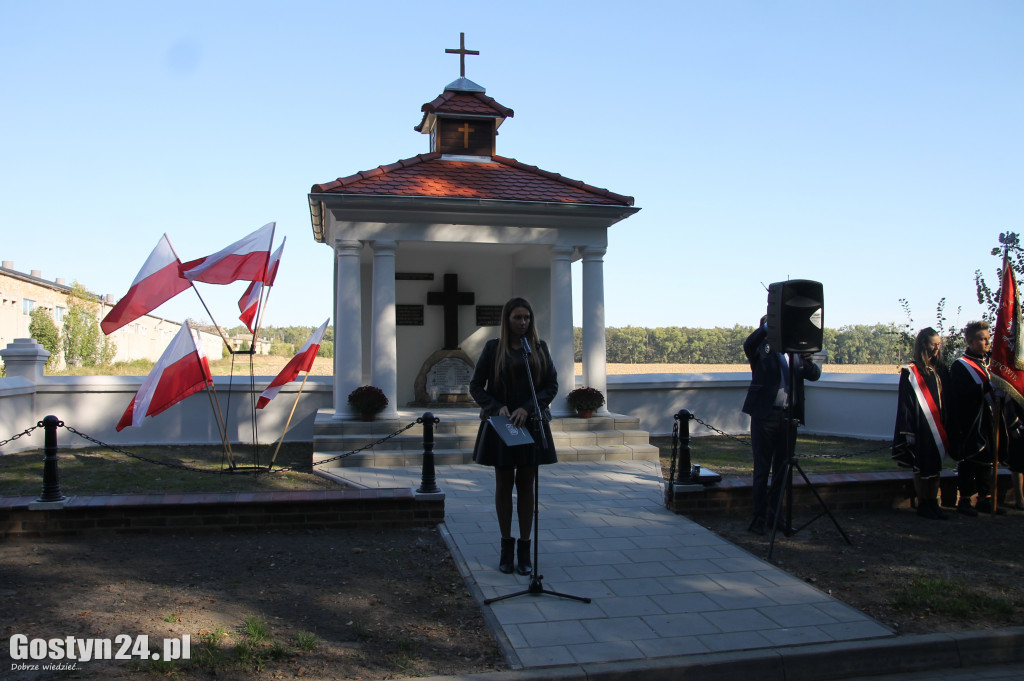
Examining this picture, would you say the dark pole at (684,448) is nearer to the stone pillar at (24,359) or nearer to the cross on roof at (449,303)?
the cross on roof at (449,303)

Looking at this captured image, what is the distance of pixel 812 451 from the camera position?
12.4 metres

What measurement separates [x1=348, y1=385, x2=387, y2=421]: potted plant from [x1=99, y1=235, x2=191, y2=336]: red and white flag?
311cm

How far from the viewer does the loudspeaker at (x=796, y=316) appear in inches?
247

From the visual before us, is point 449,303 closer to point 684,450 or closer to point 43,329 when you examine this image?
point 684,450

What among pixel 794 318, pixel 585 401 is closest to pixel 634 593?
pixel 794 318

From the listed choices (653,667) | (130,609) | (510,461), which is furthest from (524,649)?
(130,609)

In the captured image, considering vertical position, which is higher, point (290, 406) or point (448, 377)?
point (448, 377)

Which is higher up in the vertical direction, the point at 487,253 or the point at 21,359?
the point at 487,253

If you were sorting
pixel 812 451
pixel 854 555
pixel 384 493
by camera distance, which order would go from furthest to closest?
pixel 812 451 < pixel 384 493 < pixel 854 555

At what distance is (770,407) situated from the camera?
6.65m

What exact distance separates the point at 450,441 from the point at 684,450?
4783 millimetres

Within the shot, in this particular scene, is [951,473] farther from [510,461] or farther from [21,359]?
[21,359]

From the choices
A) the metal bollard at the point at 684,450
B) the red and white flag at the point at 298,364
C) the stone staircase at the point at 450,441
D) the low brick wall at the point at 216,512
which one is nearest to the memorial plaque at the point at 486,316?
the stone staircase at the point at 450,441

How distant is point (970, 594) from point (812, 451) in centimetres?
750
